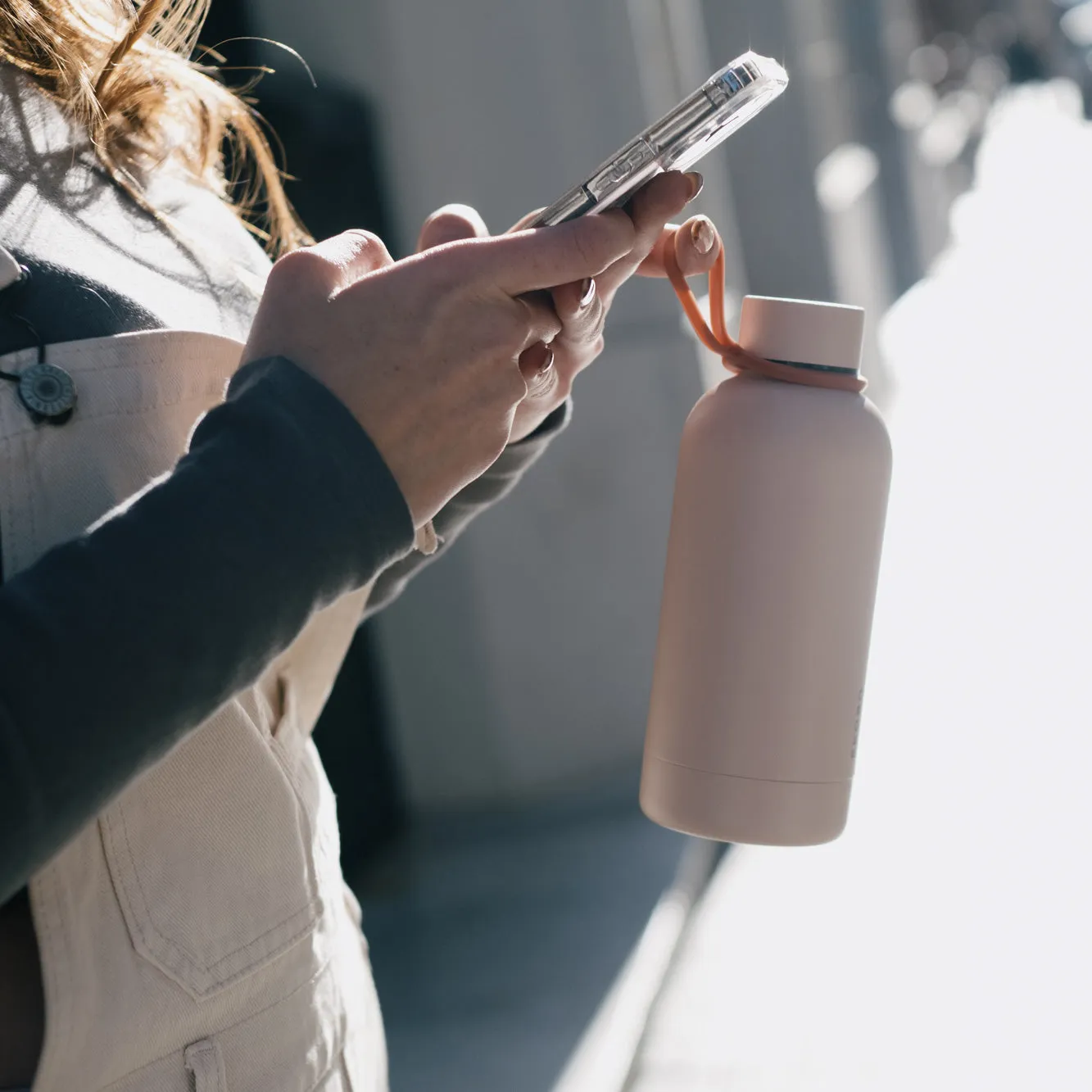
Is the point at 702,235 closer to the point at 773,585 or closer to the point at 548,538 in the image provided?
the point at 773,585

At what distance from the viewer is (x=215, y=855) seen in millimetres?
832

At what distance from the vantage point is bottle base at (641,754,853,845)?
0.97 m

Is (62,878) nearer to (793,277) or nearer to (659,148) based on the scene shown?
(659,148)

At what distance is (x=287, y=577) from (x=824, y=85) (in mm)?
7022

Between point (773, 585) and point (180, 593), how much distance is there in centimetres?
48

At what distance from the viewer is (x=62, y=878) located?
29.8 inches

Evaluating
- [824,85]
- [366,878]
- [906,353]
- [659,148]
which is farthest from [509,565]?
[906,353]

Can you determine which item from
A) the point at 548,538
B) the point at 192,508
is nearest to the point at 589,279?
the point at 192,508

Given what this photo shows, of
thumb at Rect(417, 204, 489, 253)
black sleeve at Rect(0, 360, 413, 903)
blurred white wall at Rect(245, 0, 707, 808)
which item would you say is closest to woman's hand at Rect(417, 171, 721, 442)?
thumb at Rect(417, 204, 489, 253)

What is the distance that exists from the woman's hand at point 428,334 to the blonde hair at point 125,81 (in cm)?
33

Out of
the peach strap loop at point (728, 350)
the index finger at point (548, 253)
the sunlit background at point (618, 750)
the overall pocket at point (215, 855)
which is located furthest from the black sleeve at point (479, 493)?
the sunlit background at point (618, 750)

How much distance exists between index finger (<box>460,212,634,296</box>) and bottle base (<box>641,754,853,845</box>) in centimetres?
42

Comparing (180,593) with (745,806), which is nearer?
(180,593)

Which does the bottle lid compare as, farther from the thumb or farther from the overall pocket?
the overall pocket
